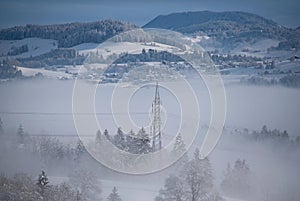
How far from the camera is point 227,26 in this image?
65750 mm

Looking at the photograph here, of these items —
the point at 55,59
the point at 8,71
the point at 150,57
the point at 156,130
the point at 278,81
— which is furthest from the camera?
the point at 55,59

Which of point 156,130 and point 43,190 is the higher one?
point 156,130

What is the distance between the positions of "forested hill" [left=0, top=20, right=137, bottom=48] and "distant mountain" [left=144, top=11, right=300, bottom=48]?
1224 cm

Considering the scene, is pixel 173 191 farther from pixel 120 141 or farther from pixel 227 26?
pixel 227 26

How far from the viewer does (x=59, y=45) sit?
4925 centimetres

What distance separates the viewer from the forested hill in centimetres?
4797

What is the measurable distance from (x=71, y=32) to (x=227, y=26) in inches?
977

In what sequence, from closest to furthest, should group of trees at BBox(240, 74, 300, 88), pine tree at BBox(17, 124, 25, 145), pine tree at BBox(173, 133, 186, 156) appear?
pine tree at BBox(173, 133, 186, 156) → pine tree at BBox(17, 124, 25, 145) → group of trees at BBox(240, 74, 300, 88)

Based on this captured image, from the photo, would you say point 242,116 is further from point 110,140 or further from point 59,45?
point 59,45

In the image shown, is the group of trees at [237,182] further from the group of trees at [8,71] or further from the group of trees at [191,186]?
the group of trees at [8,71]

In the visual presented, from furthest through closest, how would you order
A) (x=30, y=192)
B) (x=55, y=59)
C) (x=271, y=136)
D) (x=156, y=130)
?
(x=55, y=59) < (x=271, y=136) < (x=156, y=130) < (x=30, y=192)

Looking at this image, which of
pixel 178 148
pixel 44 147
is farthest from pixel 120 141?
pixel 44 147

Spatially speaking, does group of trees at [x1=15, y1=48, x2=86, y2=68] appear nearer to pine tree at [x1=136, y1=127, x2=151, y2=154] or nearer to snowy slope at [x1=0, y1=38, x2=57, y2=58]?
snowy slope at [x1=0, y1=38, x2=57, y2=58]

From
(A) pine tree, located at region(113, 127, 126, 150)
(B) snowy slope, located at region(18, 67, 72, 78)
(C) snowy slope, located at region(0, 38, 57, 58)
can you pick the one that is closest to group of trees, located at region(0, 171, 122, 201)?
(A) pine tree, located at region(113, 127, 126, 150)
